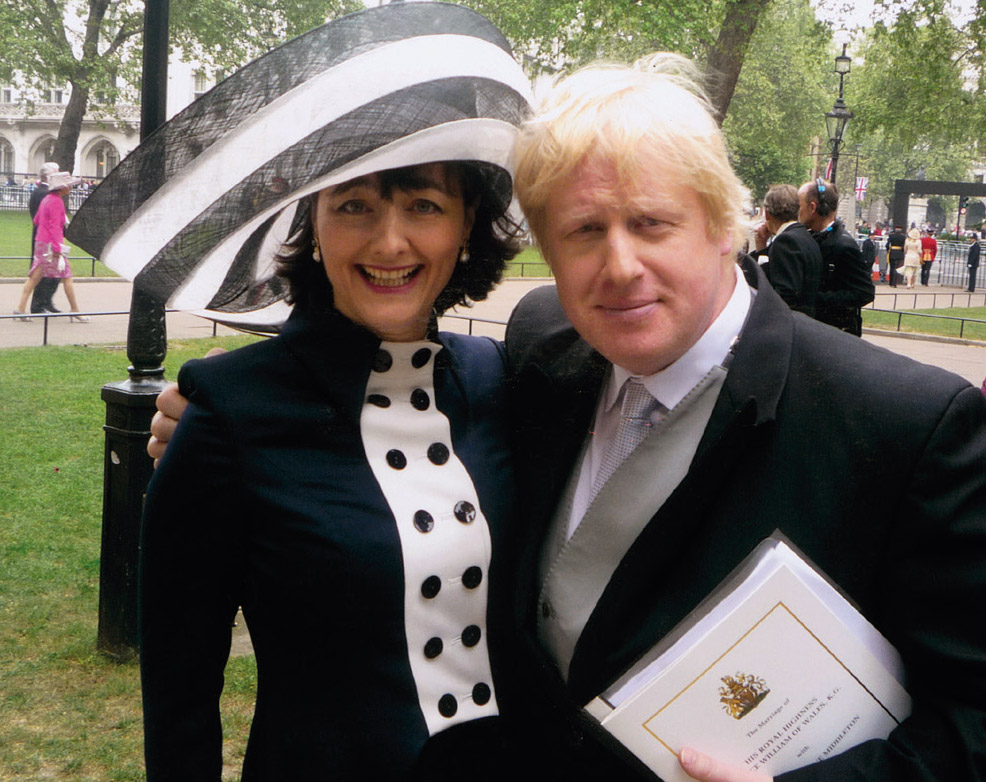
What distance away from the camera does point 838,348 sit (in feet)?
5.78

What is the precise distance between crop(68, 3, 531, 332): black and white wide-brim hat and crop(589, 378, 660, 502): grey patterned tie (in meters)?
0.55

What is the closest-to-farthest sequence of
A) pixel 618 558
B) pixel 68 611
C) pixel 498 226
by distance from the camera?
pixel 618 558, pixel 498 226, pixel 68 611

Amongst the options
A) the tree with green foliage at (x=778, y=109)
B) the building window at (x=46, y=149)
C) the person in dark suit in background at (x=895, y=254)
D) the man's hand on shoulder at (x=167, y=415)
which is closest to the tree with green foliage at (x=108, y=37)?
the person in dark suit in background at (x=895, y=254)

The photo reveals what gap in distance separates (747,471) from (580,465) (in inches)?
16.3

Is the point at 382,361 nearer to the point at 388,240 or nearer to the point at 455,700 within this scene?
the point at 388,240

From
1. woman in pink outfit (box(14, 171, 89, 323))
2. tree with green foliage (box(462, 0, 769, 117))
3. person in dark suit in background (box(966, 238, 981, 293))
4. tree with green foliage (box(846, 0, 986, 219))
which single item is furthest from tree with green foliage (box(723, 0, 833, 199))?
woman in pink outfit (box(14, 171, 89, 323))

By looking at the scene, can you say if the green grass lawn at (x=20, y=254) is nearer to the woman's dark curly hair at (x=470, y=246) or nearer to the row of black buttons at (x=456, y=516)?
the woman's dark curly hair at (x=470, y=246)

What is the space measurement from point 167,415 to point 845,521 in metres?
1.45

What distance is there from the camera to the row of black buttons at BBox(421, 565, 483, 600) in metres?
1.94

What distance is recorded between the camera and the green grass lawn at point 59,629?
13.0ft

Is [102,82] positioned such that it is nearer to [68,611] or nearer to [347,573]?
[68,611]

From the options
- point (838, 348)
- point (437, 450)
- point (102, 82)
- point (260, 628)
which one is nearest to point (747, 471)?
point (838, 348)

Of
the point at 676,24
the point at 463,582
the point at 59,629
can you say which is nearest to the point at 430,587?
the point at 463,582

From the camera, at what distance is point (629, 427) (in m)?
1.93
